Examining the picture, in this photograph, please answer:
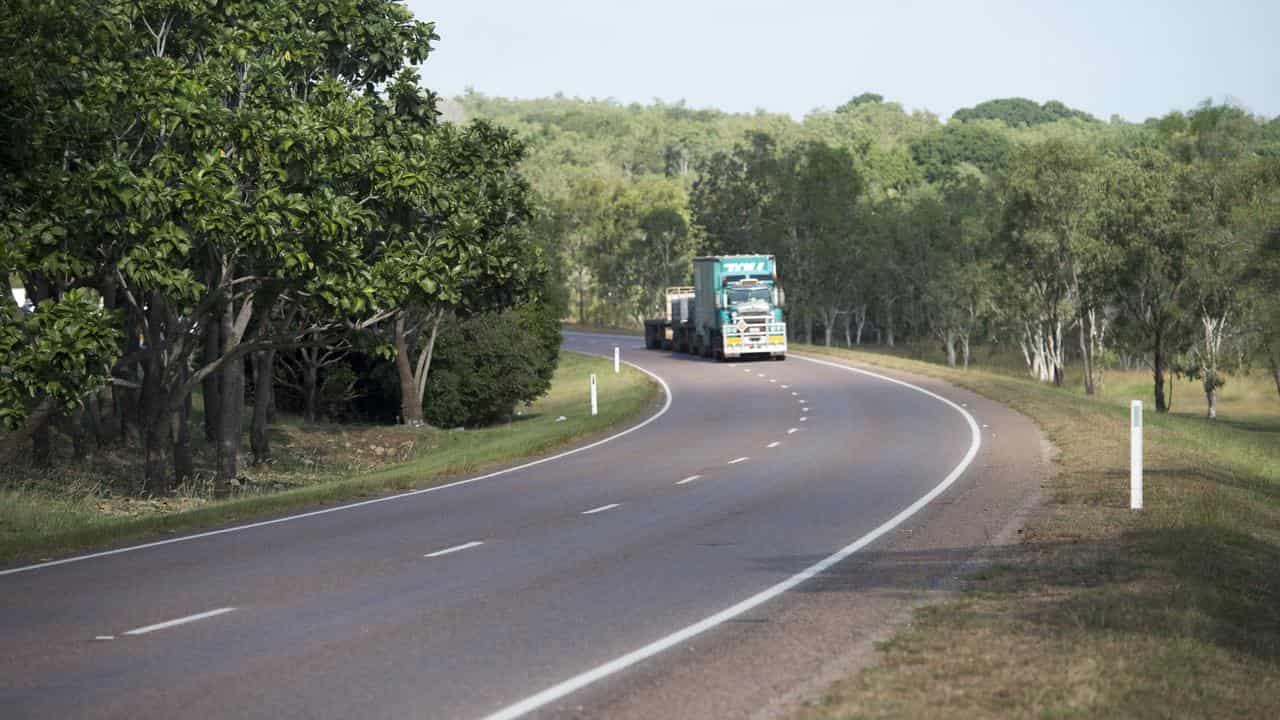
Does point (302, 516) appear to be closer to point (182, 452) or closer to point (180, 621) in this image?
point (180, 621)

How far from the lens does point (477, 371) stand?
164 feet

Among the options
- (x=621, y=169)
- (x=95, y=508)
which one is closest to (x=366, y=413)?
(x=95, y=508)

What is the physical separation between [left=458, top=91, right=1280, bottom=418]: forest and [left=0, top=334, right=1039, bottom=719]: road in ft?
49.2

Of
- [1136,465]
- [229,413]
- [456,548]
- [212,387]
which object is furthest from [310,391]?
[1136,465]

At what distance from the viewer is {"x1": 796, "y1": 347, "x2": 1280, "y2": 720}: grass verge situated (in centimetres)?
761

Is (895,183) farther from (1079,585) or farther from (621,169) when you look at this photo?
(1079,585)

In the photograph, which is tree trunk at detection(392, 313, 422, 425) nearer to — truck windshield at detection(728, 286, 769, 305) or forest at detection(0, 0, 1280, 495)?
forest at detection(0, 0, 1280, 495)

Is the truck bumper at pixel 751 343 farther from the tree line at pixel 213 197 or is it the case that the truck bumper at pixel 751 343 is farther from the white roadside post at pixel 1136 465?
the white roadside post at pixel 1136 465

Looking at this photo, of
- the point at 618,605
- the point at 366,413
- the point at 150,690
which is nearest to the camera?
the point at 150,690

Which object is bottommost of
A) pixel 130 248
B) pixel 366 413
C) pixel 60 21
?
pixel 366 413

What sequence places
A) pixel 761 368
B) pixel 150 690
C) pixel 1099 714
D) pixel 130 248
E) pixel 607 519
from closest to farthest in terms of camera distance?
pixel 1099 714 → pixel 150 690 → pixel 607 519 → pixel 130 248 → pixel 761 368

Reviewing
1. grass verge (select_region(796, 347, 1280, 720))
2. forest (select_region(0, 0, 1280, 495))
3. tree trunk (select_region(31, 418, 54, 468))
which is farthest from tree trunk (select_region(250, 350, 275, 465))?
grass verge (select_region(796, 347, 1280, 720))

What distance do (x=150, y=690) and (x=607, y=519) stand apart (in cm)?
925

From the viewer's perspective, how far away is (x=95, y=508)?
22250 mm
